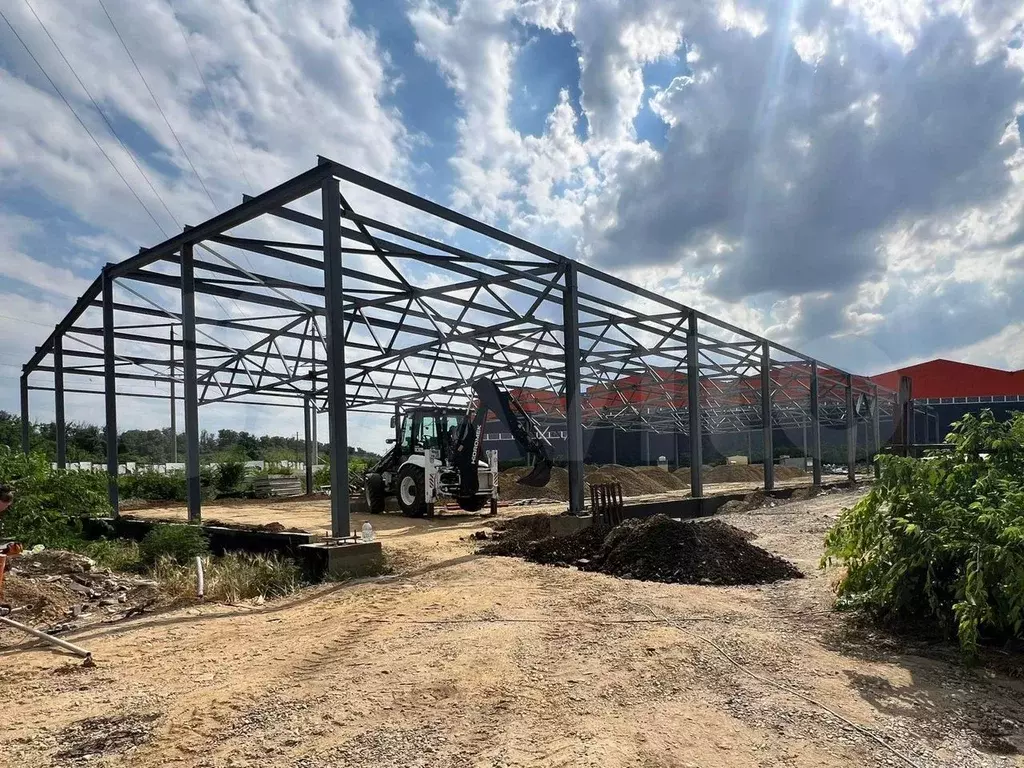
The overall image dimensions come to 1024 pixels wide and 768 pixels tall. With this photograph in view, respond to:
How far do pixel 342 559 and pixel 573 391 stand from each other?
584 cm

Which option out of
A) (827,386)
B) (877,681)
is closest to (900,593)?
(877,681)

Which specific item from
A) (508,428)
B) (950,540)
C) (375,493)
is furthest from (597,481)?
(950,540)

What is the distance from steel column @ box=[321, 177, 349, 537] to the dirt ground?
1946 millimetres

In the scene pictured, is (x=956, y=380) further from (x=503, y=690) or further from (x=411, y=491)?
(x=503, y=690)

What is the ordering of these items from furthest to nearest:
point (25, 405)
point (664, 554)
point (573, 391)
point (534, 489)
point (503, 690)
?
point (534, 489) < point (25, 405) < point (573, 391) < point (664, 554) < point (503, 690)

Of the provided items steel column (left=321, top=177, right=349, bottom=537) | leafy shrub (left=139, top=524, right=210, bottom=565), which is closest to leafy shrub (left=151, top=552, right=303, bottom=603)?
leafy shrub (left=139, top=524, right=210, bottom=565)

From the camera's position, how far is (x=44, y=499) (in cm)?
1077

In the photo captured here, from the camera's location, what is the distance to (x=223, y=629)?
636 centimetres

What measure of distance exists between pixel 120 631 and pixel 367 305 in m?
8.58

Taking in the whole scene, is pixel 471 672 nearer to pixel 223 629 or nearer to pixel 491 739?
pixel 491 739

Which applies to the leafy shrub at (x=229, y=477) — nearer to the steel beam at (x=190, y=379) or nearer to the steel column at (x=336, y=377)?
the steel beam at (x=190, y=379)

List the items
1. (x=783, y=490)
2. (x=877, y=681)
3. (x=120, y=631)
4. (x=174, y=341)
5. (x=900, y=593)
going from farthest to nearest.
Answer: (x=783, y=490) < (x=174, y=341) < (x=120, y=631) < (x=900, y=593) < (x=877, y=681)

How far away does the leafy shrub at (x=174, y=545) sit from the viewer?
392 inches

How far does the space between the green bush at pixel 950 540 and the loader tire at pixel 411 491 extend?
11.7 m
